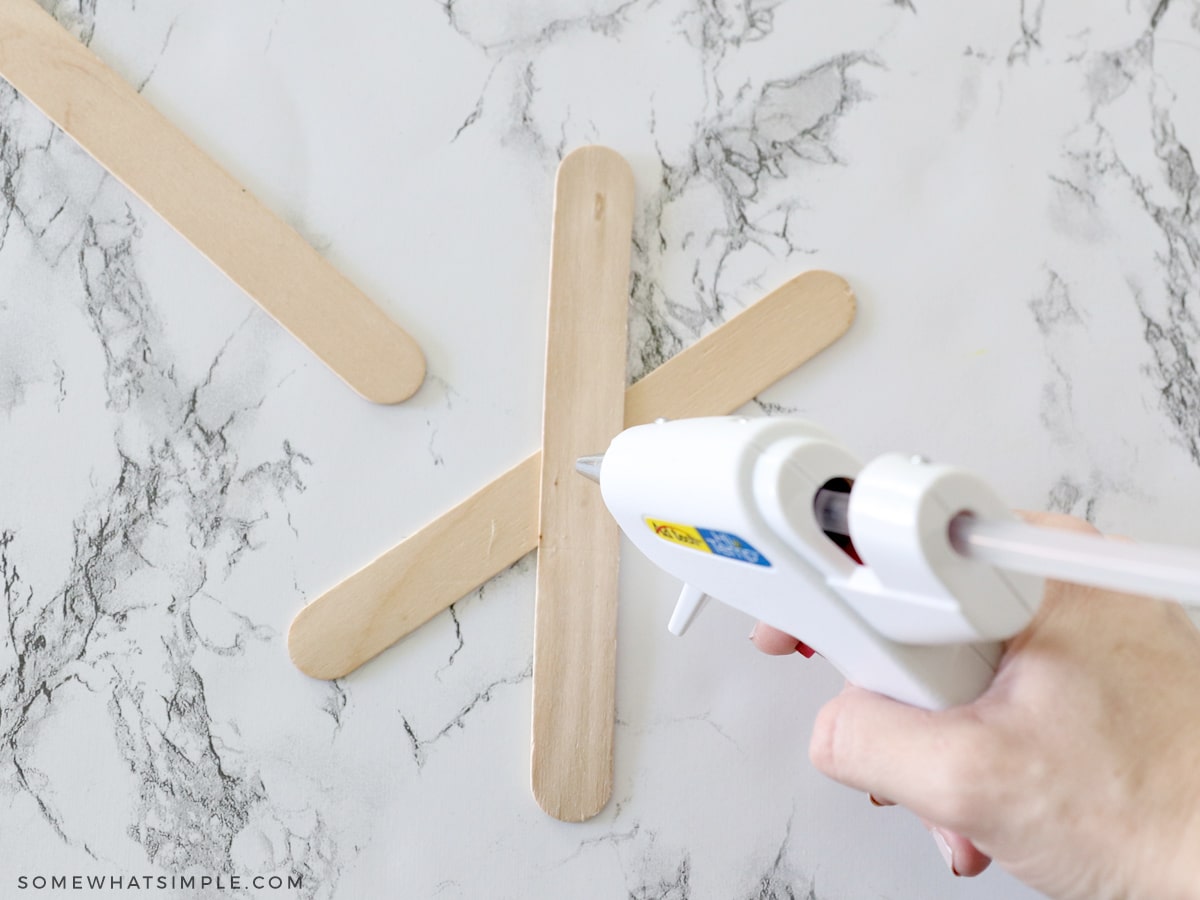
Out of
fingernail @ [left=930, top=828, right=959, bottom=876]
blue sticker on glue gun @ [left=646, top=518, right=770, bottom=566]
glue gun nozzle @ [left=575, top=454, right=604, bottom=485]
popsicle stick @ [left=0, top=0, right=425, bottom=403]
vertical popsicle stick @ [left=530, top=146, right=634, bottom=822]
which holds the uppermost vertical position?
popsicle stick @ [left=0, top=0, right=425, bottom=403]

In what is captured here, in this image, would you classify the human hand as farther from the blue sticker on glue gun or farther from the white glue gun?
the blue sticker on glue gun

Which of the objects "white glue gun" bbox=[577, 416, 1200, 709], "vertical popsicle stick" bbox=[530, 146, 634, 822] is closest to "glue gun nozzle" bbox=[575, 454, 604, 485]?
"white glue gun" bbox=[577, 416, 1200, 709]

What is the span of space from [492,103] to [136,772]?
2.46 feet

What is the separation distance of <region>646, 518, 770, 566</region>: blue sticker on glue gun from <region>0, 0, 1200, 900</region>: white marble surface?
0.30 metres

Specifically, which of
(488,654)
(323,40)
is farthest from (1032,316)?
(323,40)

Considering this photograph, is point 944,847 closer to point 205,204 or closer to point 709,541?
point 709,541

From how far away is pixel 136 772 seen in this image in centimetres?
96

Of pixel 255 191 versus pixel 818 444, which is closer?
pixel 818 444

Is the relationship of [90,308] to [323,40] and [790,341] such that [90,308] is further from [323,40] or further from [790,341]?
[790,341]

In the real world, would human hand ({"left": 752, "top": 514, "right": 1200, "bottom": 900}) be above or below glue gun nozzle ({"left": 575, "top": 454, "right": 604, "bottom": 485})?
below

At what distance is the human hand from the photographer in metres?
0.60

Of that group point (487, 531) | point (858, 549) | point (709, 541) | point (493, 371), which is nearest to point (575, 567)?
point (487, 531)

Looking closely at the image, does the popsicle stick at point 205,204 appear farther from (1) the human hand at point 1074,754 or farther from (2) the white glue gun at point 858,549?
(1) the human hand at point 1074,754

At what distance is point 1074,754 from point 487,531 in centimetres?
56
